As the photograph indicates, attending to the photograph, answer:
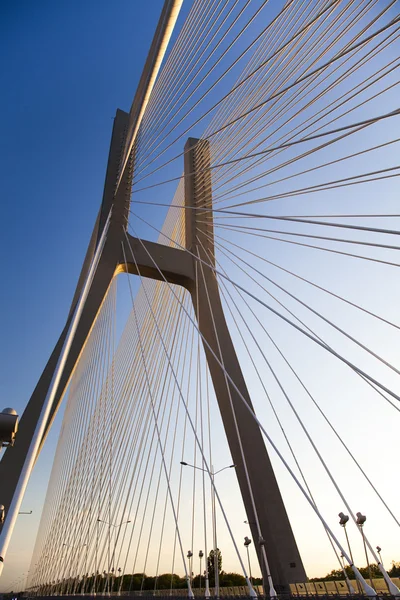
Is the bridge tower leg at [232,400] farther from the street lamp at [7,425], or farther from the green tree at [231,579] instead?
the green tree at [231,579]

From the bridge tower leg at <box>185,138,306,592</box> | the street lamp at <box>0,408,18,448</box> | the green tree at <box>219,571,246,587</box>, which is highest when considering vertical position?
the green tree at <box>219,571,246,587</box>

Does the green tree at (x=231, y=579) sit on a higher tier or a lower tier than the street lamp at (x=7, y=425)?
higher

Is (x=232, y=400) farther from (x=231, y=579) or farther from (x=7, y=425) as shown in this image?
(x=231, y=579)

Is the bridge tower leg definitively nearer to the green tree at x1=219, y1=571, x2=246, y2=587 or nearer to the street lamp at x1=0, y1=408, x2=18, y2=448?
the street lamp at x1=0, y1=408, x2=18, y2=448

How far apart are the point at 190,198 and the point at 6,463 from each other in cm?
699

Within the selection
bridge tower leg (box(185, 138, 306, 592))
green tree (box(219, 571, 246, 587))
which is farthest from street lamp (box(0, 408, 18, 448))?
green tree (box(219, 571, 246, 587))

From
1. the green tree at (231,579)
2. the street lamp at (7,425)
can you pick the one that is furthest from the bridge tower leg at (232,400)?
the green tree at (231,579)

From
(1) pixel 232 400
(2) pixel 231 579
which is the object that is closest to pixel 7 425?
(1) pixel 232 400

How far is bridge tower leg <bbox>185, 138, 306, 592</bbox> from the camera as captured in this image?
734 cm

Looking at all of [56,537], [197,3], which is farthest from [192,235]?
[56,537]

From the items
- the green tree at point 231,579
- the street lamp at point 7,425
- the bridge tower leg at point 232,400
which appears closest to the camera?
the street lamp at point 7,425

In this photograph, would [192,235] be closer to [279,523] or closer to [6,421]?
[279,523]

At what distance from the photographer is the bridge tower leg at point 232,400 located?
289 inches

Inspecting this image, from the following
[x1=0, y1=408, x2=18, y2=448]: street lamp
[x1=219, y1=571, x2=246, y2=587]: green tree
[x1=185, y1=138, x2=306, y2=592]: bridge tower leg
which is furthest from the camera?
[x1=219, y1=571, x2=246, y2=587]: green tree
